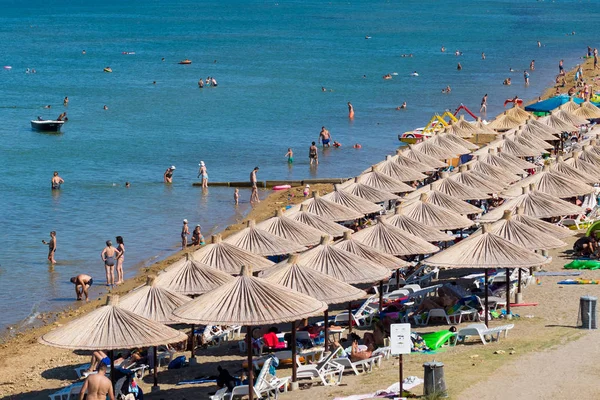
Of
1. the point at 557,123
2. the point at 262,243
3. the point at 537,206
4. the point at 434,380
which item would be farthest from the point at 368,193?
the point at 557,123

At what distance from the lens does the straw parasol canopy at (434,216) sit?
68.6 ft

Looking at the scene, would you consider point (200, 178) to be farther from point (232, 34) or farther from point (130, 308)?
point (232, 34)

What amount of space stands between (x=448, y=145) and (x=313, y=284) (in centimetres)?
1650

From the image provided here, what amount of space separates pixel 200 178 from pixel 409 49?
65579 mm

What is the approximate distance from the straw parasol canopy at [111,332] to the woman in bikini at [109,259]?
1032 centimetres

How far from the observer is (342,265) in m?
17.1

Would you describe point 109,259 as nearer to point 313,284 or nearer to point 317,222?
point 317,222

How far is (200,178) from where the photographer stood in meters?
38.9

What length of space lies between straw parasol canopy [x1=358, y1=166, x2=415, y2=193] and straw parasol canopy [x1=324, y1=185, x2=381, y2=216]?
167 centimetres

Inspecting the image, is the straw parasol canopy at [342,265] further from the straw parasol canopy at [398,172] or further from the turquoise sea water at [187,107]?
the straw parasol canopy at [398,172]

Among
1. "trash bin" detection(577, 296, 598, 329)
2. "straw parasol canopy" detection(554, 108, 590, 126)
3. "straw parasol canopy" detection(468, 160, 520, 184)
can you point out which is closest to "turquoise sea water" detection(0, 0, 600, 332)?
"straw parasol canopy" detection(554, 108, 590, 126)

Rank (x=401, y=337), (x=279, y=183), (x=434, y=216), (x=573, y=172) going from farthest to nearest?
(x=279, y=183)
(x=573, y=172)
(x=434, y=216)
(x=401, y=337)

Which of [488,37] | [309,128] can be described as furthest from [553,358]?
[488,37]

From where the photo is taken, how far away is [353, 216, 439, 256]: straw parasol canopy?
61.9ft
